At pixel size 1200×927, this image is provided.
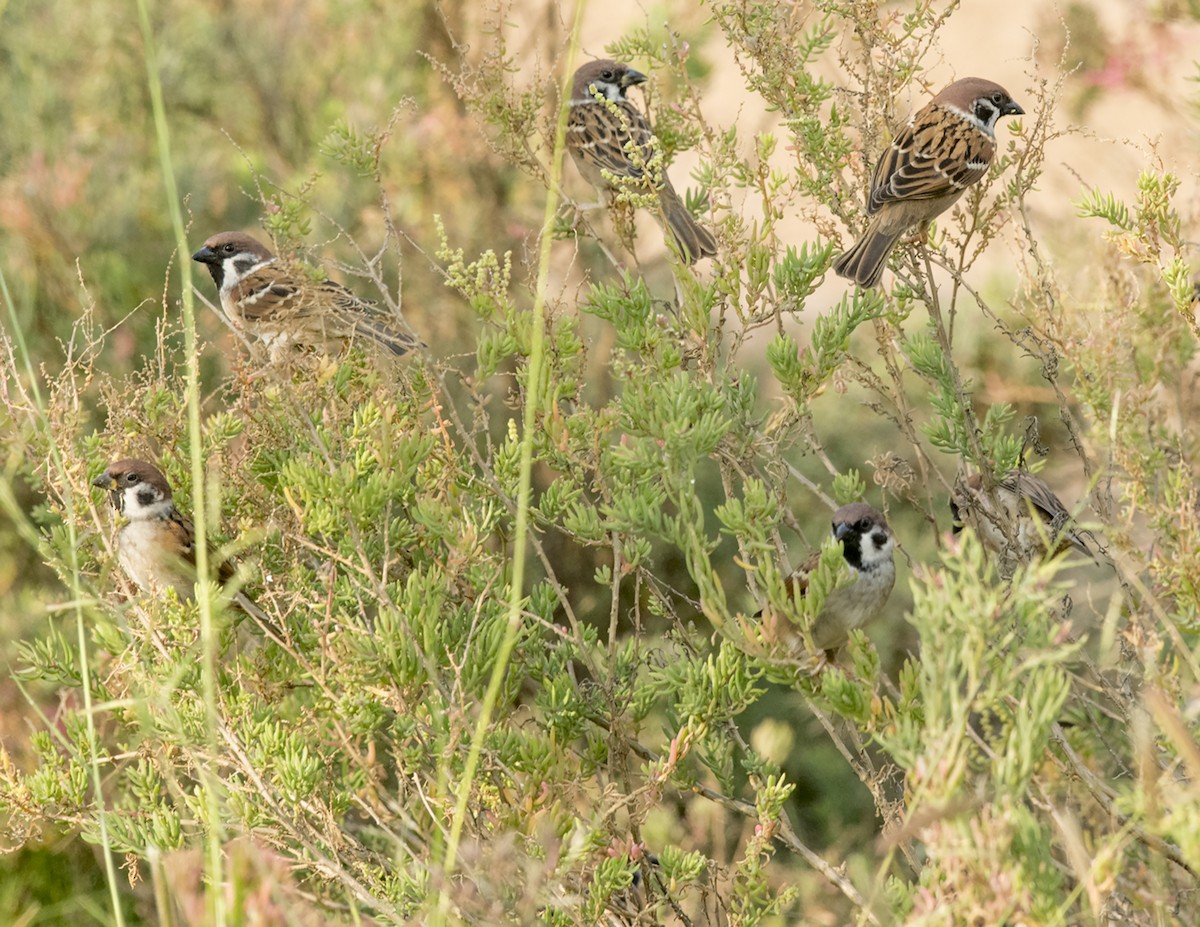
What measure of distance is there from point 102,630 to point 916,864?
1.48 meters

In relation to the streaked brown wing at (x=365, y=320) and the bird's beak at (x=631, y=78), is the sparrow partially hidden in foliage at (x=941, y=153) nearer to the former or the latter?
the bird's beak at (x=631, y=78)

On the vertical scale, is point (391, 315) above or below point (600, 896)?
above

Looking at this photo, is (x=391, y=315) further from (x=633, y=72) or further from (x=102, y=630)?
(x=633, y=72)

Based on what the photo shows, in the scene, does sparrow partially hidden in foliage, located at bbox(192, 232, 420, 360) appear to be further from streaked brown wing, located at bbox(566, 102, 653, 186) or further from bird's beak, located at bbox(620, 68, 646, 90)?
bird's beak, located at bbox(620, 68, 646, 90)

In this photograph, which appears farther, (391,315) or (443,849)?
(391,315)

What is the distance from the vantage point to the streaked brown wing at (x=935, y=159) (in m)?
3.41

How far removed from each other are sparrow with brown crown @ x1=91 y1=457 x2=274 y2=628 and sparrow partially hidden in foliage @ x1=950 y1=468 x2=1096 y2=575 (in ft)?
4.75

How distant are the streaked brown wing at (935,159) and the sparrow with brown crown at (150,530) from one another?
180 cm

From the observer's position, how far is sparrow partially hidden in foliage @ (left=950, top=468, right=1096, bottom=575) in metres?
2.77

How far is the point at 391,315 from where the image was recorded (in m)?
2.65

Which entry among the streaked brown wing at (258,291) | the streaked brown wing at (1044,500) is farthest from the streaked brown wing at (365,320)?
the streaked brown wing at (1044,500)

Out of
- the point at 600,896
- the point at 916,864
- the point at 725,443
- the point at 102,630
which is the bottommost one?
the point at 916,864

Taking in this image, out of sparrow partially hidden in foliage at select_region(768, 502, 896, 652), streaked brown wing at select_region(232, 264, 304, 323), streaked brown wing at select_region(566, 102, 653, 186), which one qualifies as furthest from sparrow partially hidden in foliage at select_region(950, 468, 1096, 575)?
streaked brown wing at select_region(232, 264, 304, 323)

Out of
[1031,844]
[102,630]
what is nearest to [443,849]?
[102,630]
